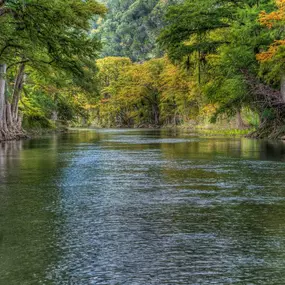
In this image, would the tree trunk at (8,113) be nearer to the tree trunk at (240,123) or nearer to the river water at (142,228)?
the tree trunk at (240,123)

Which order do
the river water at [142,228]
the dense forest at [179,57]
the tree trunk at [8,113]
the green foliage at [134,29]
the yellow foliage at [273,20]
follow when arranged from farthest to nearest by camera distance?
the green foliage at [134,29] → the tree trunk at [8,113] → the yellow foliage at [273,20] → the dense forest at [179,57] → the river water at [142,228]

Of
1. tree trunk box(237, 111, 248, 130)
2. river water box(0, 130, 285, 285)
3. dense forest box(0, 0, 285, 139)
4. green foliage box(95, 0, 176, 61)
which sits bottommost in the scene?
river water box(0, 130, 285, 285)

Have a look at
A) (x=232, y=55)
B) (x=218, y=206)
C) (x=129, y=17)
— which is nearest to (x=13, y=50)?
(x=232, y=55)

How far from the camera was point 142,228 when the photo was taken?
22.9ft

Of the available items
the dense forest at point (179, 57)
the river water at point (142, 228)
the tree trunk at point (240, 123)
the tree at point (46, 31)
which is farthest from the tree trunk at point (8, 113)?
the river water at point (142, 228)

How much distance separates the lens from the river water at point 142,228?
16.7ft

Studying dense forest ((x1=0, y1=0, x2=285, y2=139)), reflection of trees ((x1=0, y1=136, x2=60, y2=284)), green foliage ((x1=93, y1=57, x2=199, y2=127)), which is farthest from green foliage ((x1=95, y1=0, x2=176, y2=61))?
reflection of trees ((x1=0, y1=136, x2=60, y2=284))

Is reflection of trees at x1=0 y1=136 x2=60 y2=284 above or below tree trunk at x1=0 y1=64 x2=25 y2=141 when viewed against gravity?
below

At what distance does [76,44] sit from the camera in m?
22.9

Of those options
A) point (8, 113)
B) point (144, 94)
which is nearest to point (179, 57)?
point (8, 113)

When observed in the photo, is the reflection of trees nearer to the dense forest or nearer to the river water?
the river water

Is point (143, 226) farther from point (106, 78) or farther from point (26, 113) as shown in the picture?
point (106, 78)

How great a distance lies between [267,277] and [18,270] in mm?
2337

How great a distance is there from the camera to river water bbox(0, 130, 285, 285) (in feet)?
16.7
